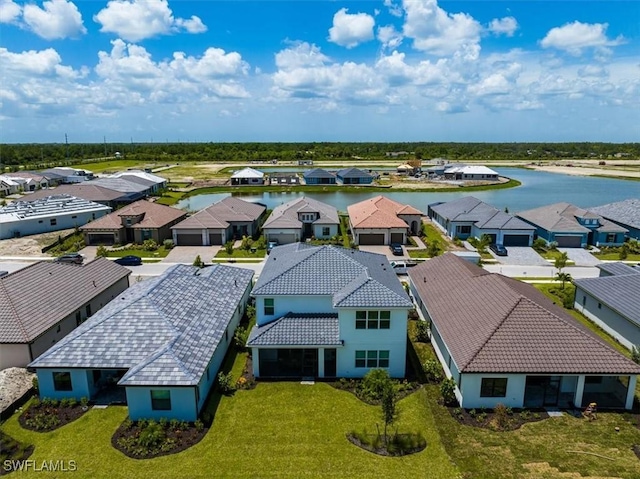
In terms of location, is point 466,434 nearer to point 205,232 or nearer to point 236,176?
point 205,232

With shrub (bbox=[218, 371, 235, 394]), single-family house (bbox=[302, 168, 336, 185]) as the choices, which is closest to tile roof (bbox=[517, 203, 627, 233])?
shrub (bbox=[218, 371, 235, 394])

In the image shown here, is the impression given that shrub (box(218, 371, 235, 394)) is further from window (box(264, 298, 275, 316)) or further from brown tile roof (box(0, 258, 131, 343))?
brown tile roof (box(0, 258, 131, 343))

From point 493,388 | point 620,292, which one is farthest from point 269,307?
point 620,292

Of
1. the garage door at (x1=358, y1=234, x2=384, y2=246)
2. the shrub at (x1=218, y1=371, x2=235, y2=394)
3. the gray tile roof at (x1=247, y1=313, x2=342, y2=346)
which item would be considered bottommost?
the shrub at (x1=218, y1=371, x2=235, y2=394)

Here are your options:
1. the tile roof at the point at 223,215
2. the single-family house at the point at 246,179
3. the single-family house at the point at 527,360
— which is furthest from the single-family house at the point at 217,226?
the single-family house at the point at 246,179

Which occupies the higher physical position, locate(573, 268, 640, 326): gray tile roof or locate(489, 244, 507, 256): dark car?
locate(573, 268, 640, 326): gray tile roof

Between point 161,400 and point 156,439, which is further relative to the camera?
point 161,400

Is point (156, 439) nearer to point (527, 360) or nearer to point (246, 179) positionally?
point (527, 360)
